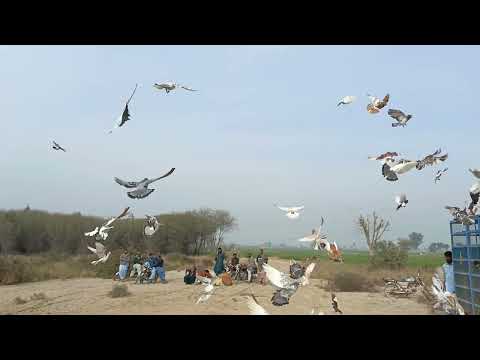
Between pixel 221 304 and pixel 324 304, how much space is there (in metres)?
3.19

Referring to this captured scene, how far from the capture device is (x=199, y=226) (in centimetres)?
3728

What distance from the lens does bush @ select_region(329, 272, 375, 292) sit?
53.1 feet

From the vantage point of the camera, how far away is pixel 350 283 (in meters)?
16.5

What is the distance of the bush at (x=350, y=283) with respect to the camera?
16172 mm

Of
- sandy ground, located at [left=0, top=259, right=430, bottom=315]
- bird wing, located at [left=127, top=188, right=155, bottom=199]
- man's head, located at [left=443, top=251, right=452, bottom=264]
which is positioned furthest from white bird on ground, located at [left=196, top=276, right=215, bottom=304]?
man's head, located at [left=443, top=251, right=452, bottom=264]

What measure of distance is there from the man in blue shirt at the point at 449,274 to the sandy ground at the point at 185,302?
125 inches

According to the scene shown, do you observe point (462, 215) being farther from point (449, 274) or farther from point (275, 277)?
point (275, 277)

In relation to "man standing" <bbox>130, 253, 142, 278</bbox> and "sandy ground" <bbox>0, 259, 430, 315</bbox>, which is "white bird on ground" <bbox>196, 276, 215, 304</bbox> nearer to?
"sandy ground" <bbox>0, 259, 430, 315</bbox>

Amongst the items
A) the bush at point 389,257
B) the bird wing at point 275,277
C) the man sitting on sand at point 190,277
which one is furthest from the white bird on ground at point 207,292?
the bush at point 389,257

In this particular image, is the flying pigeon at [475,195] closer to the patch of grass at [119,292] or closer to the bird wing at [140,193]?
the bird wing at [140,193]

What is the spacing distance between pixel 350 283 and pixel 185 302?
24.7 feet

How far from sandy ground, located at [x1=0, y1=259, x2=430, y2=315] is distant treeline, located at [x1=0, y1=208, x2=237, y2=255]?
38.7 feet
